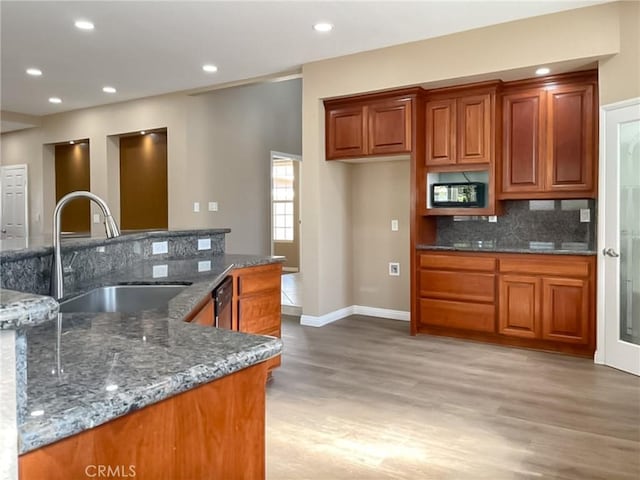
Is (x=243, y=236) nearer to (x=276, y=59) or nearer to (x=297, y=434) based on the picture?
(x=276, y=59)

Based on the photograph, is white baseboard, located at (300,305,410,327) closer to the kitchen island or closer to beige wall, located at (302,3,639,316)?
beige wall, located at (302,3,639,316)

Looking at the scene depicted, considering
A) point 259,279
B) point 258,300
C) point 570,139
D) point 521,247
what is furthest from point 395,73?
point 258,300

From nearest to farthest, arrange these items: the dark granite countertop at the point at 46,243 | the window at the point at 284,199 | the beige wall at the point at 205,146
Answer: the dark granite countertop at the point at 46,243 < the beige wall at the point at 205,146 < the window at the point at 284,199

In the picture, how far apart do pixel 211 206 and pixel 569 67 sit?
14.4 ft

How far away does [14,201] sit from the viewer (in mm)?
8531

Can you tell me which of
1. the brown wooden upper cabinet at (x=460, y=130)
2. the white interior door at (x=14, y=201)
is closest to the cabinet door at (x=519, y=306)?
Result: the brown wooden upper cabinet at (x=460, y=130)

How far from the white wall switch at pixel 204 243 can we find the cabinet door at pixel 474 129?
2.44 m

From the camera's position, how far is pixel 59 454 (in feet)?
2.35

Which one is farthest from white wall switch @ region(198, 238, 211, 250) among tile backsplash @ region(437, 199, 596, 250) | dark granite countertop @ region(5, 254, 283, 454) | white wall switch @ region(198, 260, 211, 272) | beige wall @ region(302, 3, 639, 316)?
tile backsplash @ region(437, 199, 596, 250)

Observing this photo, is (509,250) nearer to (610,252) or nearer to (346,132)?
(610,252)

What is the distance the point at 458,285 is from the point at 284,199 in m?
5.91

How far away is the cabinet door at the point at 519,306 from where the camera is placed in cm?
413

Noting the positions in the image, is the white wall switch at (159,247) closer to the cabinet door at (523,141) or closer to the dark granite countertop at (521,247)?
the dark granite countertop at (521,247)

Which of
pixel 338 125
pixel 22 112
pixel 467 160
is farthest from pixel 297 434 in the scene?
pixel 22 112
